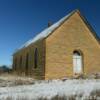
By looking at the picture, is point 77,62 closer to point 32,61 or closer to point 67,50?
point 67,50

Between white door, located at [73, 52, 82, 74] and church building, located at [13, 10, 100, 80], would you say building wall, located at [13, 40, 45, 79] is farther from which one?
white door, located at [73, 52, 82, 74]

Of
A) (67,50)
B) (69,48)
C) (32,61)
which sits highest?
(69,48)

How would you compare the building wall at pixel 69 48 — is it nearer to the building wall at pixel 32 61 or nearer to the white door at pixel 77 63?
the white door at pixel 77 63

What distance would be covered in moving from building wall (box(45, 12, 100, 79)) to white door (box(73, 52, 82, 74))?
0.41 metres

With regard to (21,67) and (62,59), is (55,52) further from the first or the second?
(21,67)

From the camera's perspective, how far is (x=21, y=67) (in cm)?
3834

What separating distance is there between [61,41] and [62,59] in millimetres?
1747

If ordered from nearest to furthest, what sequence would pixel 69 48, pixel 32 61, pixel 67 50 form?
pixel 67 50 < pixel 69 48 < pixel 32 61

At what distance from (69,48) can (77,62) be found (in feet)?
5.84

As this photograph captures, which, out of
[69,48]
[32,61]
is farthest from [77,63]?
[32,61]

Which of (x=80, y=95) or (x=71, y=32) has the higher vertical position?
(x=71, y=32)

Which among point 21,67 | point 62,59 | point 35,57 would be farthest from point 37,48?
point 21,67

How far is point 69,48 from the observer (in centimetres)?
2917

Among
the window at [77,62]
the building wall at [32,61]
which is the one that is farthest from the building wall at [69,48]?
the building wall at [32,61]
